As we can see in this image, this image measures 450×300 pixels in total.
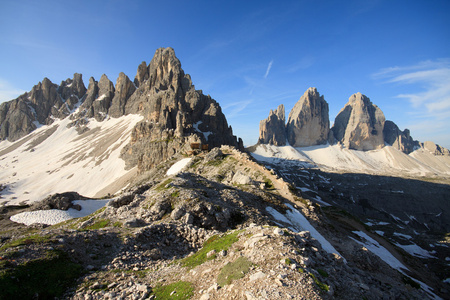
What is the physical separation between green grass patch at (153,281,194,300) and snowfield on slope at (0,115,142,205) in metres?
101

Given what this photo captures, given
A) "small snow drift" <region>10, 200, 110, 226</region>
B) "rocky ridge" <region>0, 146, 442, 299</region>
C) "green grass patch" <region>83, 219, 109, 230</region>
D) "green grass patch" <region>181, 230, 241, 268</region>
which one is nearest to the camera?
"rocky ridge" <region>0, 146, 442, 299</region>

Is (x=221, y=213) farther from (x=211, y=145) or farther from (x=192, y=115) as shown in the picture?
(x=192, y=115)

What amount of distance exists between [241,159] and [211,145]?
7133 cm

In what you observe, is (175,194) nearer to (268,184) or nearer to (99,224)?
(99,224)

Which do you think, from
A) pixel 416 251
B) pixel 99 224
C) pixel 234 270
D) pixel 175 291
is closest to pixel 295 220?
pixel 234 270

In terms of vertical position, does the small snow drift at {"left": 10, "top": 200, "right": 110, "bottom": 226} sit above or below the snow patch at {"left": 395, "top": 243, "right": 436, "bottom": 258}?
above

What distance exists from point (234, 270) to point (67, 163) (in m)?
171

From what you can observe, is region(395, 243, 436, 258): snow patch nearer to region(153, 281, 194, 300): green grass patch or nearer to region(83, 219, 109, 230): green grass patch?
region(153, 281, 194, 300): green grass patch

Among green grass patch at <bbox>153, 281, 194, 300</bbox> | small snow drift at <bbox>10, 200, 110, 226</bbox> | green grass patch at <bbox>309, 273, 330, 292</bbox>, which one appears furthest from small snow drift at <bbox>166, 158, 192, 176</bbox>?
green grass patch at <bbox>309, 273, 330, 292</bbox>

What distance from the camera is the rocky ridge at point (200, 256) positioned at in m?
9.21

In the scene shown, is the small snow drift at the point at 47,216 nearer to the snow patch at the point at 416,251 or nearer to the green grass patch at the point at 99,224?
the green grass patch at the point at 99,224

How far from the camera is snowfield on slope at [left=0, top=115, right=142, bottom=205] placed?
114m

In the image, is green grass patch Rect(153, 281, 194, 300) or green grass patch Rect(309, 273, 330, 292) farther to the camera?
green grass patch Rect(153, 281, 194, 300)

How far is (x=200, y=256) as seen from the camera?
13.1m
